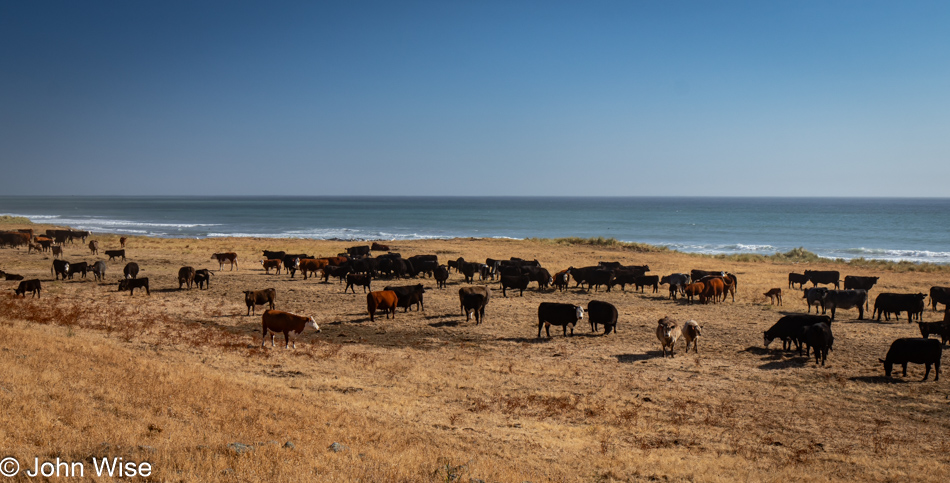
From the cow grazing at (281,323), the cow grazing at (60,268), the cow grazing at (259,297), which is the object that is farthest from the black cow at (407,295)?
the cow grazing at (60,268)

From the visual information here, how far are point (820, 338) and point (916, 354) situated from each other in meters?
2.12

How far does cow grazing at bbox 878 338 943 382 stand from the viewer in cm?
1373

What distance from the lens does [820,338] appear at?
15.3 metres

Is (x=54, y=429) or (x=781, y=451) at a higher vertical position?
(x=54, y=429)

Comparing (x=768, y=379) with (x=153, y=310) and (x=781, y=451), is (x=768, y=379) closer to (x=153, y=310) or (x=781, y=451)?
(x=781, y=451)

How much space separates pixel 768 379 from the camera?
13773 millimetres

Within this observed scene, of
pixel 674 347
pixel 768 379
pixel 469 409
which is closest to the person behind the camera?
pixel 469 409

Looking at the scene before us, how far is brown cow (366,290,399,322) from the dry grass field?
25.2 inches

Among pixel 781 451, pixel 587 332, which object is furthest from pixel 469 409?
pixel 587 332

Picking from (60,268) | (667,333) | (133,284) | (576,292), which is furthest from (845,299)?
(60,268)

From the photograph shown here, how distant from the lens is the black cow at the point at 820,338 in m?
15.3

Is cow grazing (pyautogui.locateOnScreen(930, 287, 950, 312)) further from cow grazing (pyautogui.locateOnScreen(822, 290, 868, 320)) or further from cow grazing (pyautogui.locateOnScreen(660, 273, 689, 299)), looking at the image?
cow grazing (pyautogui.locateOnScreen(660, 273, 689, 299))

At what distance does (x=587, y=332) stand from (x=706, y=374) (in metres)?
5.57

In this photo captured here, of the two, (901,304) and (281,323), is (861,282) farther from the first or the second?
(281,323)
